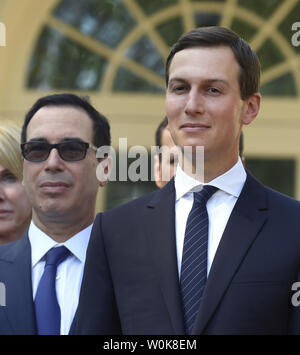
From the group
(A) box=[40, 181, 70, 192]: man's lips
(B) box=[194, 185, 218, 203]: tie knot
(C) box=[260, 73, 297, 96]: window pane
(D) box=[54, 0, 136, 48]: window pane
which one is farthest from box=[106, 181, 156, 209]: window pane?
(B) box=[194, 185, 218, 203]: tie knot

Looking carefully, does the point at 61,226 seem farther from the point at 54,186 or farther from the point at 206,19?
the point at 206,19

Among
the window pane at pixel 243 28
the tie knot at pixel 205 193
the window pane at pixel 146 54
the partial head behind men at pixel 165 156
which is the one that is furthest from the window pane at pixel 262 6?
the tie knot at pixel 205 193

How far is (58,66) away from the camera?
5523 millimetres

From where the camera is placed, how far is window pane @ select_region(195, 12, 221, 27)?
5598mm

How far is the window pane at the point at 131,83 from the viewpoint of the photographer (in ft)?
18.2

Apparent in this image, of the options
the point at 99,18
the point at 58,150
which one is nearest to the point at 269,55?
the point at 99,18

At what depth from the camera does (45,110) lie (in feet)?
7.66

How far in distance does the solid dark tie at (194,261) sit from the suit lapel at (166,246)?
21mm

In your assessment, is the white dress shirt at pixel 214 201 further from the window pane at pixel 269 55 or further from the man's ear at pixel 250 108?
the window pane at pixel 269 55
